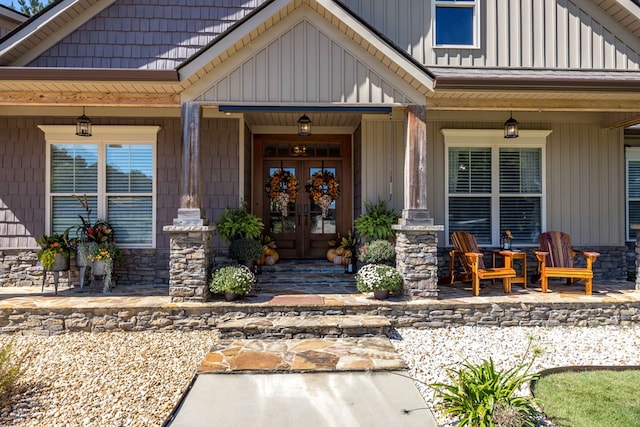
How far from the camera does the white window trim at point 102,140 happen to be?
730 cm

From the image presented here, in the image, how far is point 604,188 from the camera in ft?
26.0

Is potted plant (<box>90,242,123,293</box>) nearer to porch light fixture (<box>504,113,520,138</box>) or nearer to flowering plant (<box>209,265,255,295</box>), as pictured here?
flowering plant (<box>209,265,255,295</box>)

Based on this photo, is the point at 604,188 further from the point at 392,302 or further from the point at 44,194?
the point at 44,194

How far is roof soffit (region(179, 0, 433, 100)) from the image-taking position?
5.63 metres

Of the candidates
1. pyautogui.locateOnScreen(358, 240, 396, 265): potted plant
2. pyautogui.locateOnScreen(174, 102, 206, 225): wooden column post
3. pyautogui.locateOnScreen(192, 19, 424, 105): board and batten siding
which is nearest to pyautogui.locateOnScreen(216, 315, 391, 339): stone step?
pyautogui.locateOnScreen(358, 240, 396, 265): potted plant

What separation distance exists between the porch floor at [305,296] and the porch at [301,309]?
0.01 m

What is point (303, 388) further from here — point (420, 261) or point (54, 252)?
point (54, 252)

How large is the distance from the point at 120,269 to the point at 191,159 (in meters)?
2.87

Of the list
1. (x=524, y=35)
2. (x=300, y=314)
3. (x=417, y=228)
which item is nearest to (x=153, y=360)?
(x=300, y=314)

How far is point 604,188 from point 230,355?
7.56 m

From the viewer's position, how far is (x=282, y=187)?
866 cm

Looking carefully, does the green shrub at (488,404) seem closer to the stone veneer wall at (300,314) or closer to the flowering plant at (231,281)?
the stone veneer wall at (300,314)

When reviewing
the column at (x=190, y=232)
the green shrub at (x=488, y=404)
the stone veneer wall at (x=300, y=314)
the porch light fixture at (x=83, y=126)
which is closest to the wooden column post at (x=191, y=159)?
the column at (x=190, y=232)

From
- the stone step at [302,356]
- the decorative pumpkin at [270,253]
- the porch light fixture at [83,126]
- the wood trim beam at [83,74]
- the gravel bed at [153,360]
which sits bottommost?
the gravel bed at [153,360]
